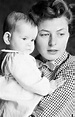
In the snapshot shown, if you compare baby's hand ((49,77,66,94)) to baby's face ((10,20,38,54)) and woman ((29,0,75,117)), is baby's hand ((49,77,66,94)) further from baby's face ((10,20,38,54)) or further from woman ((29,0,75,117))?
baby's face ((10,20,38,54))

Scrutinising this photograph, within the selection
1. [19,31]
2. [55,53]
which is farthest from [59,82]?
[19,31]

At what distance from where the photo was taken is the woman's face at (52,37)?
4.74 feet

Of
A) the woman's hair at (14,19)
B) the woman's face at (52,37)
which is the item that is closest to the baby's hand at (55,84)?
the woman's face at (52,37)

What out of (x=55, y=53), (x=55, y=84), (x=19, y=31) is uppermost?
(x=19, y=31)

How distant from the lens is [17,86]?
1332 mm

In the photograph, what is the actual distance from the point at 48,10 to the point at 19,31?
0.66ft

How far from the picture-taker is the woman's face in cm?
144

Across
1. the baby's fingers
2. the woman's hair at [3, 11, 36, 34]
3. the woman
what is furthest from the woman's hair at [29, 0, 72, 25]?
the baby's fingers

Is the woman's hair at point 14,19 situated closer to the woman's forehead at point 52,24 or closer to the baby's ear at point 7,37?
the baby's ear at point 7,37

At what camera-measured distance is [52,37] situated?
144 centimetres

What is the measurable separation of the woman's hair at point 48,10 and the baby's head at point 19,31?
4.6 inches

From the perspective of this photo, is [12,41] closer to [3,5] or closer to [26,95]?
[26,95]

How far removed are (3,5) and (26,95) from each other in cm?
121

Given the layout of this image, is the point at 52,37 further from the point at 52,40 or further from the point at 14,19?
the point at 14,19
